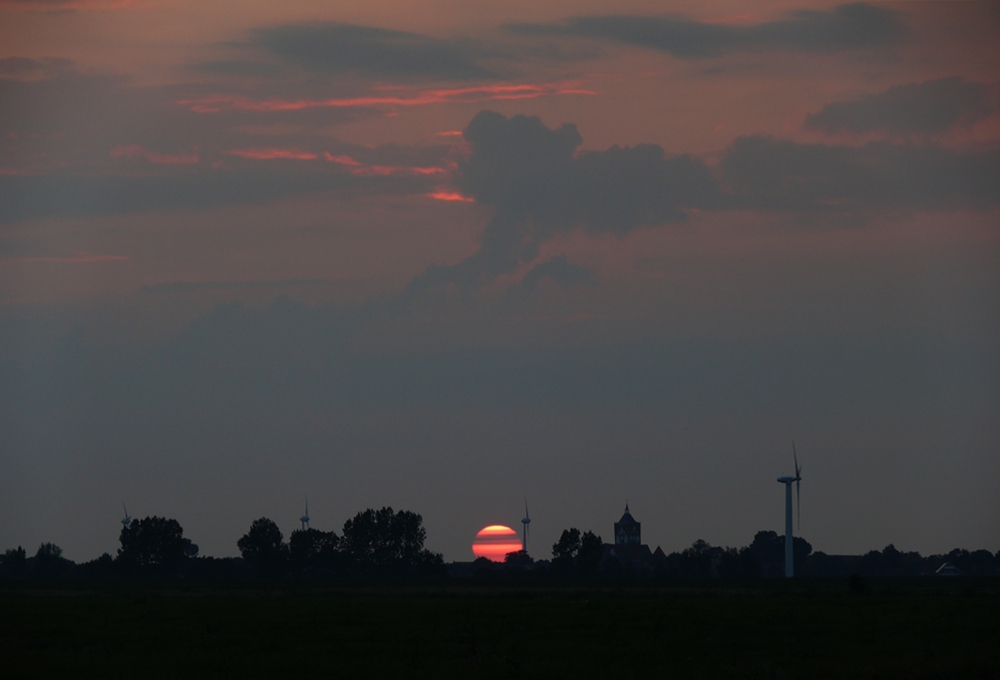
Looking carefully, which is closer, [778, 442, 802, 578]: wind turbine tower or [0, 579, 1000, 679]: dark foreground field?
[0, 579, 1000, 679]: dark foreground field

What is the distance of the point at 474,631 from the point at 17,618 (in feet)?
91.3

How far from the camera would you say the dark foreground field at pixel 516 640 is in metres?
52.2

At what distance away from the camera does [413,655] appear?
55.1 m

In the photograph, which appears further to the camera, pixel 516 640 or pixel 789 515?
pixel 789 515

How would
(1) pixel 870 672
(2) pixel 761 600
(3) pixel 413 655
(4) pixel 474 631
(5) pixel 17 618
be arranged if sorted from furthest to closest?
(2) pixel 761 600 < (5) pixel 17 618 < (4) pixel 474 631 < (3) pixel 413 655 < (1) pixel 870 672

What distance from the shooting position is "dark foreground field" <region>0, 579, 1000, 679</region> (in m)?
52.2

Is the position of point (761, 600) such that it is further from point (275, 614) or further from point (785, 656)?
point (275, 614)

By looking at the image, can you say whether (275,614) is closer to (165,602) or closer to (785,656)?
(165,602)

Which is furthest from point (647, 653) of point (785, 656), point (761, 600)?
point (761, 600)

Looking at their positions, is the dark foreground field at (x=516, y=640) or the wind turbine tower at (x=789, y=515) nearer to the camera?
the dark foreground field at (x=516, y=640)

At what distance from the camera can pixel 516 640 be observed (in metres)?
59.9

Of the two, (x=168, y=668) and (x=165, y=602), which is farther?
(x=165, y=602)

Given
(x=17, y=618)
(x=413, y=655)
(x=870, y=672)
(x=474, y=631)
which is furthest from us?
(x=17, y=618)

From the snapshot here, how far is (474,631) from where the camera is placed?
60.6 m
